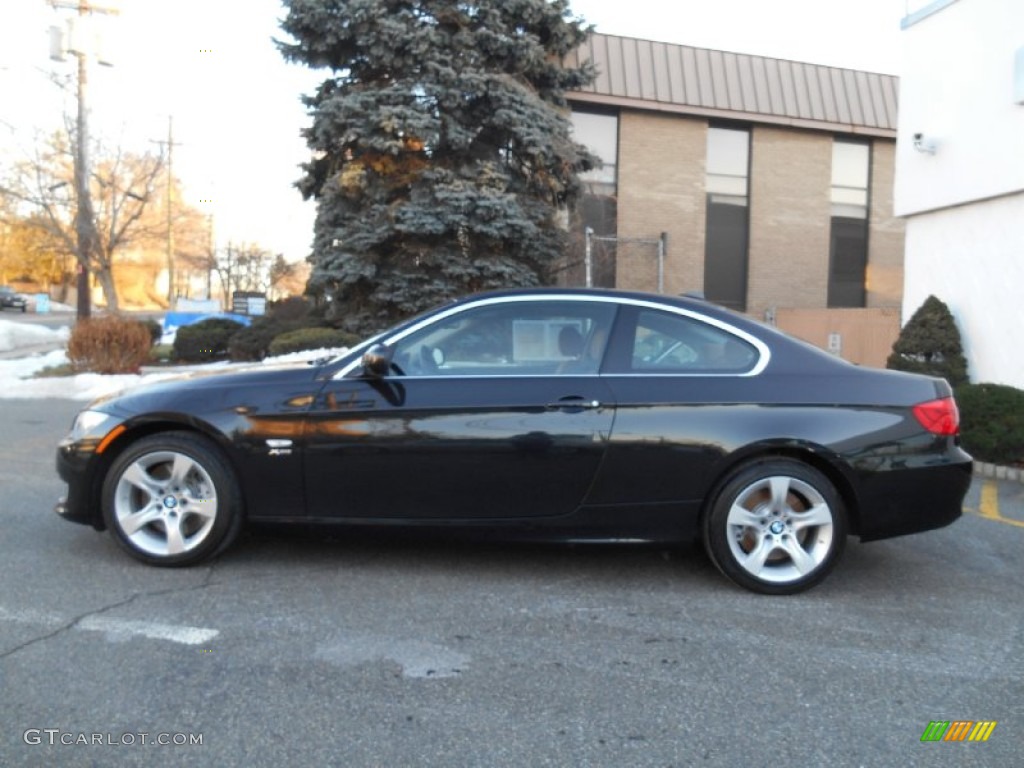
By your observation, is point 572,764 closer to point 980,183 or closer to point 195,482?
point 195,482

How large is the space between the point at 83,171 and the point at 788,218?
56.3 ft

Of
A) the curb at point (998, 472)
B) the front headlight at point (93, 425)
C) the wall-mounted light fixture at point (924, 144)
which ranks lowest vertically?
the curb at point (998, 472)

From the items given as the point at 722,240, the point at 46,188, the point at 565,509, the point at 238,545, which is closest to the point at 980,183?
the point at 565,509

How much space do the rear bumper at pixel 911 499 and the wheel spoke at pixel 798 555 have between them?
338 mm

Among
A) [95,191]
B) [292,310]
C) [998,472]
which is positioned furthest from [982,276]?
[95,191]

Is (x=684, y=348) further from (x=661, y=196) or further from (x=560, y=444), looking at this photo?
(x=661, y=196)

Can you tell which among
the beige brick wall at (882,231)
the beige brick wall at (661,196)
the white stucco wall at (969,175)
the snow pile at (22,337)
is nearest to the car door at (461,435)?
the white stucco wall at (969,175)

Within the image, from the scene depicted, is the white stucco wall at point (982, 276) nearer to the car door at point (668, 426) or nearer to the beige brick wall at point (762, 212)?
the car door at point (668, 426)

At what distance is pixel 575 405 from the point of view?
4.50 meters

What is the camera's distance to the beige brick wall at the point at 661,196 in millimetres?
20844

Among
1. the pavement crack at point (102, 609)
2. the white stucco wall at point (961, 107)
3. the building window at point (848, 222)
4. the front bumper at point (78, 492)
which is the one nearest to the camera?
the pavement crack at point (102, 609)

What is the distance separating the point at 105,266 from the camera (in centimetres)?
2441

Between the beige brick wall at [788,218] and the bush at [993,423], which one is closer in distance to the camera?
the bush at [993,423]

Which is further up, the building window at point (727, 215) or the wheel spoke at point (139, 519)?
the building window at point (727, 215)
